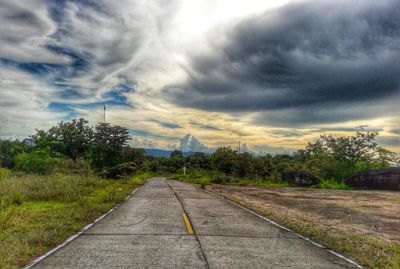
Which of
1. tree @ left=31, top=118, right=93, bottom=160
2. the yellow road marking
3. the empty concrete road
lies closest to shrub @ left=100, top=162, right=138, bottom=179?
tree @ left=31, top=118, right=93, bottom=160

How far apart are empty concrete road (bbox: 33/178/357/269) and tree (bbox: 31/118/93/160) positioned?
173ft

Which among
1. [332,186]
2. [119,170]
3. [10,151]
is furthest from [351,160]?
[10,151]

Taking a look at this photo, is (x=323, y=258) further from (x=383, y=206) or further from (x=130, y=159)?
(x=130, y=159)

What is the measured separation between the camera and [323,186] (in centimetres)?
3397

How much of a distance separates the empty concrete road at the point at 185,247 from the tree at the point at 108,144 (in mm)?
34732

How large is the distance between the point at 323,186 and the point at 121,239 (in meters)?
30.0

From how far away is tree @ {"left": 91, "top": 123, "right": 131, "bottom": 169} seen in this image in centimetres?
4481

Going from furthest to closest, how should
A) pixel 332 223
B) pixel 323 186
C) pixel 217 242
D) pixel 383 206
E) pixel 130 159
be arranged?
pixel 130 159 → pixel 323 186 → pixel 383 206 → pixel 332 223 → pixel 217 242

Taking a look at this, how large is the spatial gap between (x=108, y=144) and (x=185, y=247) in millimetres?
39710

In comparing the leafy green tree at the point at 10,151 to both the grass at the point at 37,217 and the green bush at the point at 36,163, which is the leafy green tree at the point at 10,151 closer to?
the green bush at the point at 36,163

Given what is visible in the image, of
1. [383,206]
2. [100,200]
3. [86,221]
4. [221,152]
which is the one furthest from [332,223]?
[221,152]

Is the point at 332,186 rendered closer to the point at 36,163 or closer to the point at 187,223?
the point at 187,223

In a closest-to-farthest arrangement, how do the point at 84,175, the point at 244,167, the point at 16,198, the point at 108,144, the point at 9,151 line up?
1. the point at 16,198
2. the point at 84,175
3. the point at 108,144
4. the point at 244,167
5. the point at 9,151

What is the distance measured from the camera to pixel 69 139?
61.3m
